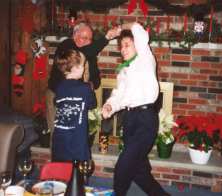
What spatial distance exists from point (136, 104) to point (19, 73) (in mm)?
2406

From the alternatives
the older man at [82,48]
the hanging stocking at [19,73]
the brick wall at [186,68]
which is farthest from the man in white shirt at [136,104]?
the hanging stocking at [19,73]

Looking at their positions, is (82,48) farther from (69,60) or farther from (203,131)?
(203,131)

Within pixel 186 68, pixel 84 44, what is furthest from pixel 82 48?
pixel 186 68

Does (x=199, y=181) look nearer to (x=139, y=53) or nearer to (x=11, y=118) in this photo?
(x=139, y=53)

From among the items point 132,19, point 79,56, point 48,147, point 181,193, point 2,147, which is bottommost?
point 181,193

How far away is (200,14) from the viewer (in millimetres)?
3908

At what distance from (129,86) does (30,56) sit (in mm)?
2220

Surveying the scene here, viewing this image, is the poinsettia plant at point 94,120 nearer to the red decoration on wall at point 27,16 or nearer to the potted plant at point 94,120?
the potted plant at point 94,120

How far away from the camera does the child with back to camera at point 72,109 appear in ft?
9.90

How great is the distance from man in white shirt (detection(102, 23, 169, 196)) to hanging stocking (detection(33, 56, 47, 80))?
1.37 meters

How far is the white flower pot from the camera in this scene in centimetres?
382

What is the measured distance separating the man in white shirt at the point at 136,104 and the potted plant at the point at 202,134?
657 mm

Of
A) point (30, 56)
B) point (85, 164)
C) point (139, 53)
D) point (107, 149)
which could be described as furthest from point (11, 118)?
point (85, 164)

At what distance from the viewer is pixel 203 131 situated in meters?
3.80
